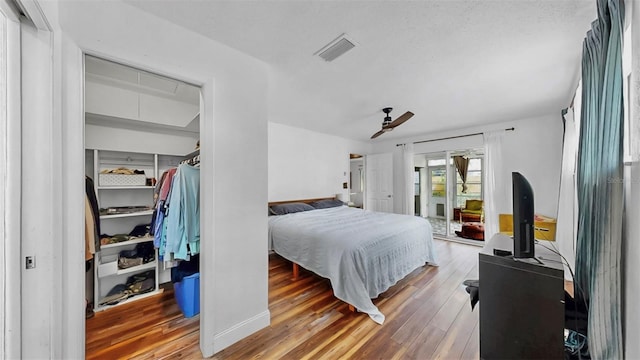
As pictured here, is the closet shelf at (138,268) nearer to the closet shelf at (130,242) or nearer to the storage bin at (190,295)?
the closet shelf at (130,242)

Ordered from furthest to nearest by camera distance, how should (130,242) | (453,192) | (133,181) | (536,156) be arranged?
(453,192) < (536,156) < (133,181) < (130,242)

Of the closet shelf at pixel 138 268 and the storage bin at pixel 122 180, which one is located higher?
the storage bin at pixel 122 180

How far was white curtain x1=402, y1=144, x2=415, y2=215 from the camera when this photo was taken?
5.16 meters

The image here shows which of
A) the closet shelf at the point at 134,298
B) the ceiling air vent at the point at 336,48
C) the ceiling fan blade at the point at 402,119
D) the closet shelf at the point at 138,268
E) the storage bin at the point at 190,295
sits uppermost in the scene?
the ceiling air vent at the point at 336,48

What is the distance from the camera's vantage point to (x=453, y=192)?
19.2 ft

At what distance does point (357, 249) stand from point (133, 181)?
2586 mm

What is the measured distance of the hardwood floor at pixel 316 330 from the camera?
1.63m

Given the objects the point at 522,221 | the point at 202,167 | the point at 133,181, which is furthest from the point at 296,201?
the point at 522,221

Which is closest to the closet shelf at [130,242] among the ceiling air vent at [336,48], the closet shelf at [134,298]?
the closet shelf at [134,298]

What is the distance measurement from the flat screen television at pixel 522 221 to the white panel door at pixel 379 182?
424 cm

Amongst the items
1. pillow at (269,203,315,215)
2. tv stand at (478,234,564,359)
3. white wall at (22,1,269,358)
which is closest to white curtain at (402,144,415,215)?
pillow at (269,203,315,215)

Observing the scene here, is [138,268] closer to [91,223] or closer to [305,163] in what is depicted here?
[91,223]

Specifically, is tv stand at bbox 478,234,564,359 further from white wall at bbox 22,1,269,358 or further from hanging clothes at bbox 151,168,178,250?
hanging clothes at bbox 151,168,178,250

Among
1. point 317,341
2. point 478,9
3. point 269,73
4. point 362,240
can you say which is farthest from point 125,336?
point 478,9
